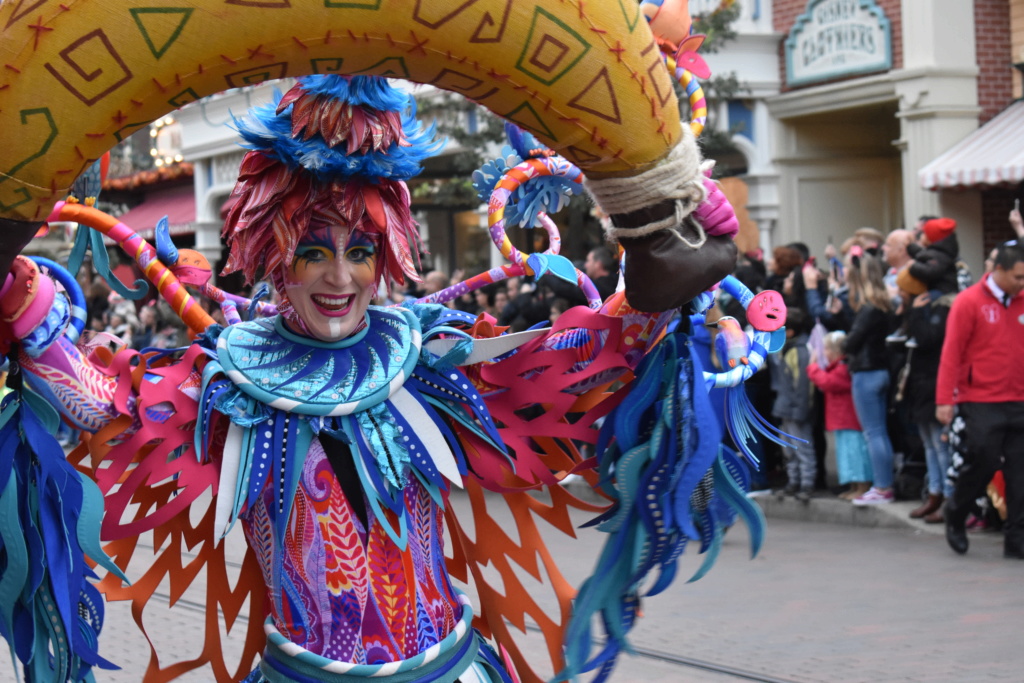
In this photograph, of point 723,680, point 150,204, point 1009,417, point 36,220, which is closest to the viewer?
point 36,220

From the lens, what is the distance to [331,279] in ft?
9.23

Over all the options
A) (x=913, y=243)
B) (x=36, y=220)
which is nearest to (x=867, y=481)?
(x=913, y=243)

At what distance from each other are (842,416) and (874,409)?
10.7 inches

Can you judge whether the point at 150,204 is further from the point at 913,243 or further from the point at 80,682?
the point at 80,682

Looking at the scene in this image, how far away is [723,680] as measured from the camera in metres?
4.79

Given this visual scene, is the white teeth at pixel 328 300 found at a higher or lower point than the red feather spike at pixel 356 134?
lower

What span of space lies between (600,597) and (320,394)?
71 cm

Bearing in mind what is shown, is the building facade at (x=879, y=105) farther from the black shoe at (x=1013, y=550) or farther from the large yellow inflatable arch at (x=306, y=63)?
the large yellow inflatable arch at (x=306, y=63)

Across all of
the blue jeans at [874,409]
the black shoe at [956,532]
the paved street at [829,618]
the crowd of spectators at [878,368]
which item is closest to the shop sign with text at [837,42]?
the crowd of spectators at [878,368]

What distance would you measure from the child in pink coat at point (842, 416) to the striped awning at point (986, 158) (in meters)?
2.98

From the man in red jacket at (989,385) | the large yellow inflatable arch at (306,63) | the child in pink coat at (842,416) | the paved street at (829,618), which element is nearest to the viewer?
the large yellow inflatable arch at (306,63)

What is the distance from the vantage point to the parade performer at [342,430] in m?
2.70

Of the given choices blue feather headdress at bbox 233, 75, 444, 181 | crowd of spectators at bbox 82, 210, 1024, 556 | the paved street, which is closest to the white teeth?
blue feather headdress at bbox 233, 75, 444, 181

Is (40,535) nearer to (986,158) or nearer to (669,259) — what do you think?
(669,259)
